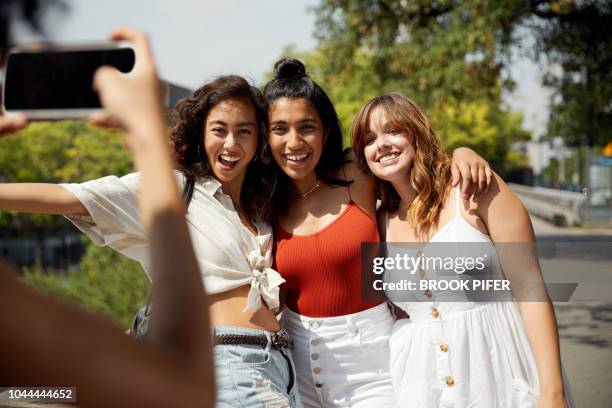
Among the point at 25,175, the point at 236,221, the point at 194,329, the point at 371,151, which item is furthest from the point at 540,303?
the point at 25,175

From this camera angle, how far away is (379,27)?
11172mm

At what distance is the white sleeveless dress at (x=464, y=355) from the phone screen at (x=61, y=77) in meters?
1.79

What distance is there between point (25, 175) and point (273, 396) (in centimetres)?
2856

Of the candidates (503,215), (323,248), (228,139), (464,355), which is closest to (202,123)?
(228,139)

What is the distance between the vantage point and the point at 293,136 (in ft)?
9.21

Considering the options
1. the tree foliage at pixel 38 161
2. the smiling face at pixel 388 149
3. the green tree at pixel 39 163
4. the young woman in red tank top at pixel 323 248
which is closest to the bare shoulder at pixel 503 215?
the young woman in red tank top at pixel 323 248

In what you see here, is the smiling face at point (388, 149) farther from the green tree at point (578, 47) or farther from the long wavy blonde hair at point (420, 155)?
the green tree at point (578, 47)

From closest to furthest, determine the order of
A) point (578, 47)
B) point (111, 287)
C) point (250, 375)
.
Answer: point (250, 375)
point (111, 287)
point (578, 47)

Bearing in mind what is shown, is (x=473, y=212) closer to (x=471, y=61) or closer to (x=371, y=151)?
(x=371, y=151)

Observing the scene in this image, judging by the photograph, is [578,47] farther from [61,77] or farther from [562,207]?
[61,77]

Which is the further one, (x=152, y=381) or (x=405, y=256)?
(x=405, y=256)

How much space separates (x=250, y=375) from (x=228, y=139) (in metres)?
0.95

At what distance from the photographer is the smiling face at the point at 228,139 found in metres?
2.60

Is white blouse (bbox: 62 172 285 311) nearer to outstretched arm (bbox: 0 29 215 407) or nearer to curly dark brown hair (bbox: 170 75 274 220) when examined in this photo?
curly dark brown hair (bbox: 170 75 274 220)
